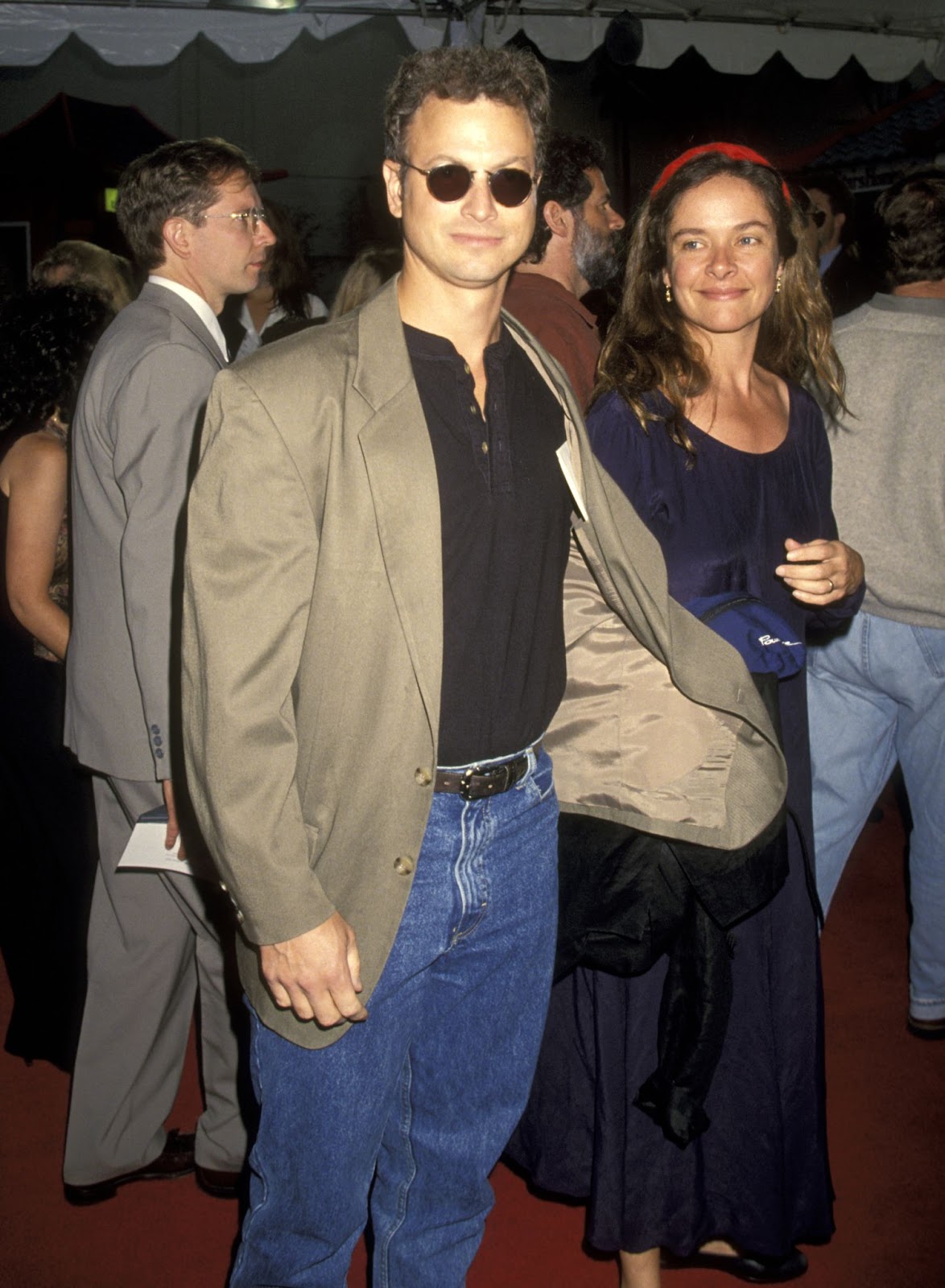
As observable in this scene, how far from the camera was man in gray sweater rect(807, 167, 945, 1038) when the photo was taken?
111 inches

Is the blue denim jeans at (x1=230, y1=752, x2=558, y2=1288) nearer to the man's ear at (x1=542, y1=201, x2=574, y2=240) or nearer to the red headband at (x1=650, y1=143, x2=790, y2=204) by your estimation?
the red headband at (x1=650, y1=143, x2=790, y2=204)

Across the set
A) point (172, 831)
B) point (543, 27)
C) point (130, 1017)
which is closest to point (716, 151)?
point (172, 831)

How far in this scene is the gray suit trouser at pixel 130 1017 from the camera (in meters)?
2.42

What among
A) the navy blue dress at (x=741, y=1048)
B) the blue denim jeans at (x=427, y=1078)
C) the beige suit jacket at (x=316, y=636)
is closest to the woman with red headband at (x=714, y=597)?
the navy blue dress at (x=741, y=1048)

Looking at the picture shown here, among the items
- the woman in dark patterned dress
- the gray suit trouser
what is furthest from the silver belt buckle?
the woman in dark patterned dress

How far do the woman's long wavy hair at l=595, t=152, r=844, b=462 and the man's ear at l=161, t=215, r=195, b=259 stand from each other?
35.5 inches

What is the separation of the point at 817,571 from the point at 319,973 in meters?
1.04

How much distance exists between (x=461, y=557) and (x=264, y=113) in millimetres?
7618

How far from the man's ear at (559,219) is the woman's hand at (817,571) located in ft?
5.36

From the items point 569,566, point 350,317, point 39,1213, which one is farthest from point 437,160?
point 39,1213

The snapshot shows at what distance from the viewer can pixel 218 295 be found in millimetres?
2504

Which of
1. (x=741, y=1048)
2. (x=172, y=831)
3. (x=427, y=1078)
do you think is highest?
(x=172, y=831)

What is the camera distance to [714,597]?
1.93 metres

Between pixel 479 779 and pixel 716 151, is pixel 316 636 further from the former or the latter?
pixel 716 151
